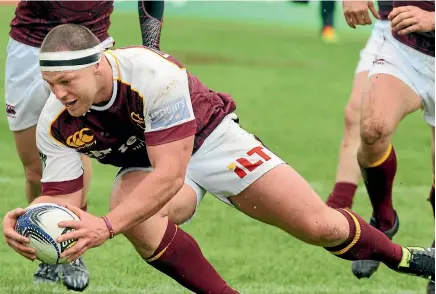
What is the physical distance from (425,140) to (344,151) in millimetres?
5583

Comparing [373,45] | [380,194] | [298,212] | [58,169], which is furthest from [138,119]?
[373,45]

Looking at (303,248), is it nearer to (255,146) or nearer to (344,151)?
(344,151)

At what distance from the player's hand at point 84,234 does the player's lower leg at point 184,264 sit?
829 mm

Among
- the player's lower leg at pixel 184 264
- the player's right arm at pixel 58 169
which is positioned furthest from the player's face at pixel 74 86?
the player's lower leg at pixel 184 264

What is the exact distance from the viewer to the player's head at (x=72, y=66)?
500 cm

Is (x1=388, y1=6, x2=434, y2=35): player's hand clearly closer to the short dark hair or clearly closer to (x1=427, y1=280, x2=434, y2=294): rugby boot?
(x1=427, y1=280, x2=434, y2=294): rugby boot

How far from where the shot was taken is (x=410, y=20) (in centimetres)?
628

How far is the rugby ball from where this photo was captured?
4926mm

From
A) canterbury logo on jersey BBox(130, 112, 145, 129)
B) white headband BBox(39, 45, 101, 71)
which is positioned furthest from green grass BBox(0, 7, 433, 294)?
white headband BBox(39, 45, 101, 71)

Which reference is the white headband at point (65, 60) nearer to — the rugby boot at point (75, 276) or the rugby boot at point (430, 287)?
the rugby boot at point (75, 276)

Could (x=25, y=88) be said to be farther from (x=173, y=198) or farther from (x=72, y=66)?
(x=72, y=66)

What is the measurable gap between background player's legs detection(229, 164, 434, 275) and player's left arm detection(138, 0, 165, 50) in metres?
1.33

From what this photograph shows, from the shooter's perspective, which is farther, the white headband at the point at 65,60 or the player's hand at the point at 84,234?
the white headband at the point at 65,60

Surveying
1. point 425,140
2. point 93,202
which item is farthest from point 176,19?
point 93,202
